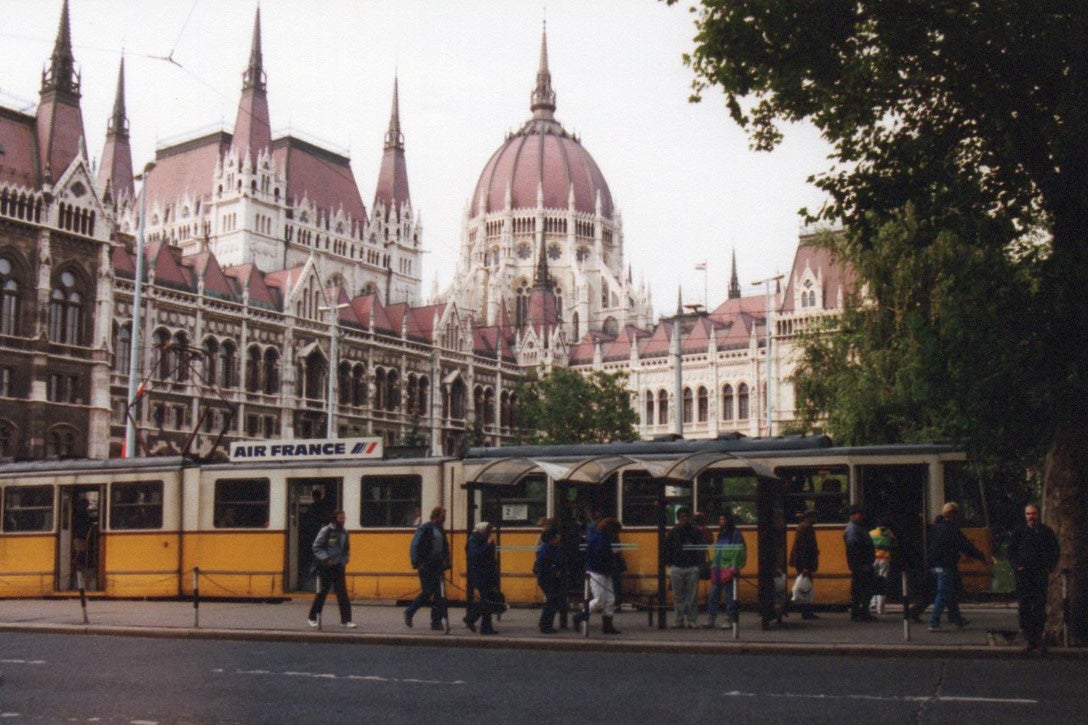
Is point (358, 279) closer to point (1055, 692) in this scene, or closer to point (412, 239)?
point (412, 239)

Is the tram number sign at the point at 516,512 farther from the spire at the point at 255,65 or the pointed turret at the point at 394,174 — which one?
the pointed turret at the point at 394,174

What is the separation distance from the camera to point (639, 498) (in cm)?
2216

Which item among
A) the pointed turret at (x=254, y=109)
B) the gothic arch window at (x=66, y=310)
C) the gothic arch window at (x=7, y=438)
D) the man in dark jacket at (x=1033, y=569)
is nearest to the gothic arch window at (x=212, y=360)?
the gothic arch window at (x=66, y=310)

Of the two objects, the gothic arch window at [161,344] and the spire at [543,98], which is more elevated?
the spire at [543,98]

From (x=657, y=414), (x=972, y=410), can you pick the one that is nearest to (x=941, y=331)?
(x=972, y=410)

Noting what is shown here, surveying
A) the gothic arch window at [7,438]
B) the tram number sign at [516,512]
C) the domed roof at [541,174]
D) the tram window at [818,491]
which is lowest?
the tram number sign at [516,512]

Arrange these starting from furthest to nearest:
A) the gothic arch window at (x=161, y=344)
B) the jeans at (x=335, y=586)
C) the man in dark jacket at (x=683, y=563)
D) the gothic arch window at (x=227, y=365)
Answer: the gothic arch window at (x=227, y=365) < the gothic arch window at (x=161, y=344) < the man in dark jacket at (x=683, y=563) < the jeans at (x=335, y=586)

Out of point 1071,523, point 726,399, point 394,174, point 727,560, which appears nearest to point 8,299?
point 727,560

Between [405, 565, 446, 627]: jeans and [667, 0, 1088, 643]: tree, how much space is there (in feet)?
25.2

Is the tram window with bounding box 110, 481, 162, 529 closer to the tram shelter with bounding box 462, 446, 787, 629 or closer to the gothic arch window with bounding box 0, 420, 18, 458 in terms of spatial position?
the tram shelter with bounding box 462, 446, 787, 629

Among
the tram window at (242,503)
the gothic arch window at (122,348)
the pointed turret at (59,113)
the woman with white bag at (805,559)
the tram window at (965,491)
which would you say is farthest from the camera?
the gothic arch window at (122,348)

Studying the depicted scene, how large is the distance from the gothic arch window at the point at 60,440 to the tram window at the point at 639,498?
4313 cm

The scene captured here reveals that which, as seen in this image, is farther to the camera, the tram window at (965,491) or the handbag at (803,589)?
the tram window at (965,491)

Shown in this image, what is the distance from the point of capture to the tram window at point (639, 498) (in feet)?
72.5
